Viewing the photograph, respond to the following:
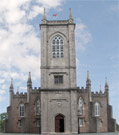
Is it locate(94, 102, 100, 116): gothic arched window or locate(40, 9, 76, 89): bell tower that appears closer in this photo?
locate(40, 9, 76, 89): bell tower

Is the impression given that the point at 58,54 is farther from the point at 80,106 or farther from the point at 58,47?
the point at 80,106

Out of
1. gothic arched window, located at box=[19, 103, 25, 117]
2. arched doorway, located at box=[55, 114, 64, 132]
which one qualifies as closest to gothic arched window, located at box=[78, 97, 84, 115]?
arched doorway, located at box=[55, 114, 64, 132]

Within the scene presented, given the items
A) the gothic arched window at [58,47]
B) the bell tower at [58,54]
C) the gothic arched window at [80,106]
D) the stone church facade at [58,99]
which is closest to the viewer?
the stone church facade at [58,99]

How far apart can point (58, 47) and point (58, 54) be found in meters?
1.35

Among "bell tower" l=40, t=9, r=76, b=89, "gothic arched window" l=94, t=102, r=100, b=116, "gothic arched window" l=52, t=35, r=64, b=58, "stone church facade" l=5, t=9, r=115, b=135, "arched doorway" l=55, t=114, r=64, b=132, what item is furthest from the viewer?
"gothic arched window" l=94, t=102, r=100, b=116

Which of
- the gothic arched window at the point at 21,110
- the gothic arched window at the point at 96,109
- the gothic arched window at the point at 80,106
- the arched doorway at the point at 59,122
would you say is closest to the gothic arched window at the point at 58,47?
the arched doorway at the point at 59,122

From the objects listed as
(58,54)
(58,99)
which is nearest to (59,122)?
(58,99)

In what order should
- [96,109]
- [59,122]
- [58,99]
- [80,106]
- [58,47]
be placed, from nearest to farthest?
[59,122] < [58,99] < [58,47] < [80,106] < [96,109]

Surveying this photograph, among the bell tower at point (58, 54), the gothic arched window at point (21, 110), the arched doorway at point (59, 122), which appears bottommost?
the arched doorway at point (59, 122)

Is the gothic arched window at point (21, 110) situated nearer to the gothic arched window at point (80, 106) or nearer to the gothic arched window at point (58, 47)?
the gothic arched window at point (80, 106)

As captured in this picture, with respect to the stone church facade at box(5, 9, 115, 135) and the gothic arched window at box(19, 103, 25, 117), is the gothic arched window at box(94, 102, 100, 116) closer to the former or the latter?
the stone church facade at box(5, 9, 115, 135)

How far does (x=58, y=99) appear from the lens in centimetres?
4525

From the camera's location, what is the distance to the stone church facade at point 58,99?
147 feet

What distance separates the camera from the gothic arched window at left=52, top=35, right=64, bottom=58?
4794cm
